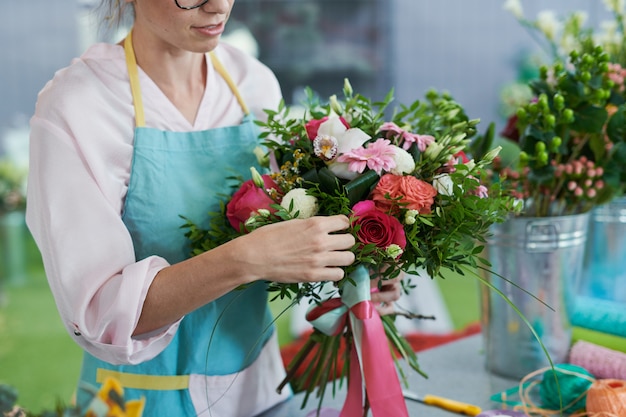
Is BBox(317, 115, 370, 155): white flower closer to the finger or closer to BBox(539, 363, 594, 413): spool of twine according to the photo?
the finger

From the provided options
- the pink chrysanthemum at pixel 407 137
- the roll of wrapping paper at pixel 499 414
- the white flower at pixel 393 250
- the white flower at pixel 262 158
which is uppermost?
the pink chrysanthemum at pixel 407 137

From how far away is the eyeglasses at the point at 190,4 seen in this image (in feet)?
3.66

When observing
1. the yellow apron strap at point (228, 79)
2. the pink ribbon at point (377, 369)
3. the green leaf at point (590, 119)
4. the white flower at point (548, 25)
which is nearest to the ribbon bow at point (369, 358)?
the pink ribbon at point (377, 369)

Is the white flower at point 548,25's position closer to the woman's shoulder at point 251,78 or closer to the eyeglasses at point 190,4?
the woman's shoulder at point 251,78

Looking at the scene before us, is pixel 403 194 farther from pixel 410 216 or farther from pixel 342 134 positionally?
pixel 342 134

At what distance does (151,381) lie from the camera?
4.11ft

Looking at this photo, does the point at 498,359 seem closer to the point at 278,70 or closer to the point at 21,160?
the point at 21,160

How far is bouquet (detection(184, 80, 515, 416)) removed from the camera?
41.6 inches

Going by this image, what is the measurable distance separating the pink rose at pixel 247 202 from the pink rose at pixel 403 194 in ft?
0.55

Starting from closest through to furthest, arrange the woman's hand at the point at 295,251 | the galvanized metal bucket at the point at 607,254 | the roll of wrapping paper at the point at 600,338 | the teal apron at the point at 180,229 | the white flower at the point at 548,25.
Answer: the woman's hand at the point at 295,251
the teal apron at the point at 180,229
the roll of wrapping paper at the point at 600,338
the galvanized metal bucket at the point at 607,254
the white flower at the point at 548,25

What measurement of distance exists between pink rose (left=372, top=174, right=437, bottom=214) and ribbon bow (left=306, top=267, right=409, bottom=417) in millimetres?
112

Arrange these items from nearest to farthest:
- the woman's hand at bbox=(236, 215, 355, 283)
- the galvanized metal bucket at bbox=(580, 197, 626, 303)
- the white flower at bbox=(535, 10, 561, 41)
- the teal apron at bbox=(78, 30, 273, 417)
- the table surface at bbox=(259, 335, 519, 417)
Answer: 1. the woman's hand at bbox=(236, 215, 355, 283)
2. the teal apron at bbox=(78, 30, 273, 417)
3. the table surface at bbox=(259, 335, 519, 417)
4. the galvanized metal bucket at bbox=(580, 197, 626, 303)
5. the white flower at bbox=(535, 10, 561, 41)

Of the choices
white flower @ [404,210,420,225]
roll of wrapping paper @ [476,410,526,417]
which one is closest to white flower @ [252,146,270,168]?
white flower @ [404,210,420,225]

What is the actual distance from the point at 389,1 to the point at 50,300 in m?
4.23
